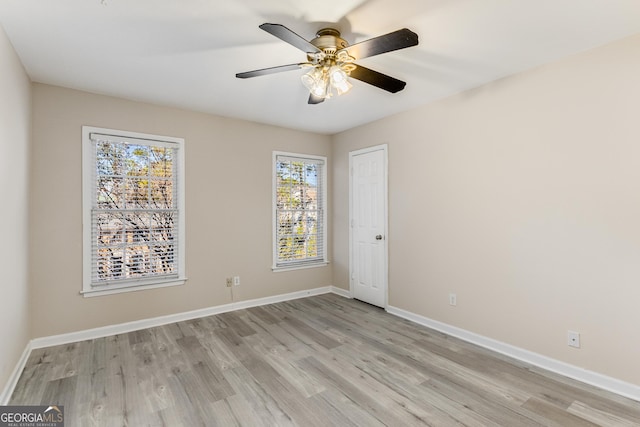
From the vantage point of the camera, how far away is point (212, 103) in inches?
142

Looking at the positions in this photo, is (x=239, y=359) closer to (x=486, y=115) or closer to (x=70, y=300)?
(x=70, y=300)

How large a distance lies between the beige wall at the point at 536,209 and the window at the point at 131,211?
2795mm

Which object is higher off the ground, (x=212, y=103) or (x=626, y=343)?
(x=212, y=103)

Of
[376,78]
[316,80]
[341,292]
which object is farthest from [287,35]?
[341,292]

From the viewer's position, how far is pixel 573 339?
2.51 metres

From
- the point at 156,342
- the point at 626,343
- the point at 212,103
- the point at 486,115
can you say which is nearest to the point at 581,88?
the point at 486,115

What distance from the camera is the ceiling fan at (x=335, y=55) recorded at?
181 centimetres

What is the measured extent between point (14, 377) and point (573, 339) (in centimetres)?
435

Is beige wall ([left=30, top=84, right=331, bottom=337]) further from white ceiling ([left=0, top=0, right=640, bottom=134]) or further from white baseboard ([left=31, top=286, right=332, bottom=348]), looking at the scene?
white ceiling ([left=0, top=0, right=640, bottom=134])

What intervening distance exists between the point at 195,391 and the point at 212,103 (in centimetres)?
290

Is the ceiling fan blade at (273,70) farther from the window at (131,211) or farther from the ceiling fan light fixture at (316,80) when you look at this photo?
the window at (131,211)

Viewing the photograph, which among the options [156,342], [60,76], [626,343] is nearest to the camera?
[626,343]


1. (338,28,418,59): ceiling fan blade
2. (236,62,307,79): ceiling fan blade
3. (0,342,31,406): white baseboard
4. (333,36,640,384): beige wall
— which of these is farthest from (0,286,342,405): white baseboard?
(338,28,418,59): ceiling fan blade

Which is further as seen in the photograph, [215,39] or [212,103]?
[212,103]
